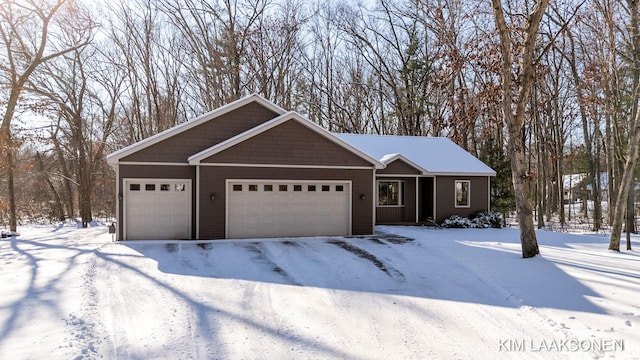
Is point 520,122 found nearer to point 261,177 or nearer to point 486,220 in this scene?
point 261,177

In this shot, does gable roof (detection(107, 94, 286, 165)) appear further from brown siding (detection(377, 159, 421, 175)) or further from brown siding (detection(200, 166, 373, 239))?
brown siding (detection(377, 159, 421, 175))

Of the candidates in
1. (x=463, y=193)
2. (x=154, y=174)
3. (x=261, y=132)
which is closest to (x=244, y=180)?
(x=261, y=132)

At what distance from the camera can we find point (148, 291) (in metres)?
7.24

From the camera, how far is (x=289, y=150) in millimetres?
13891

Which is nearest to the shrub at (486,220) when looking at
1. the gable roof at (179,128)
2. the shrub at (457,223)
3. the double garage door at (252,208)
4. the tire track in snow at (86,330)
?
the shrub at (457,223)

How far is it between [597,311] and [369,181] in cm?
918

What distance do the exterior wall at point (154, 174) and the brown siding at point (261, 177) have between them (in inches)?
16.2

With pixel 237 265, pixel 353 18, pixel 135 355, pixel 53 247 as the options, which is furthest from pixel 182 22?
pixel 135 355

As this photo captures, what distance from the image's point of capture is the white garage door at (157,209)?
42.0ft

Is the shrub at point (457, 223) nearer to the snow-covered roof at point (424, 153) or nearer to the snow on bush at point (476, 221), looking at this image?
the snow on bush at point (476, 221)

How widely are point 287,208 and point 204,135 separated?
3.75 m

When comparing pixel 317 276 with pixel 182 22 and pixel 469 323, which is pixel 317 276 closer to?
pixel 469 323

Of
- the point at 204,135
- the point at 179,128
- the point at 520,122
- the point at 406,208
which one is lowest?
the point at 406,208

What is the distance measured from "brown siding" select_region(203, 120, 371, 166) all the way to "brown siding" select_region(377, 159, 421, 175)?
3409 mm
